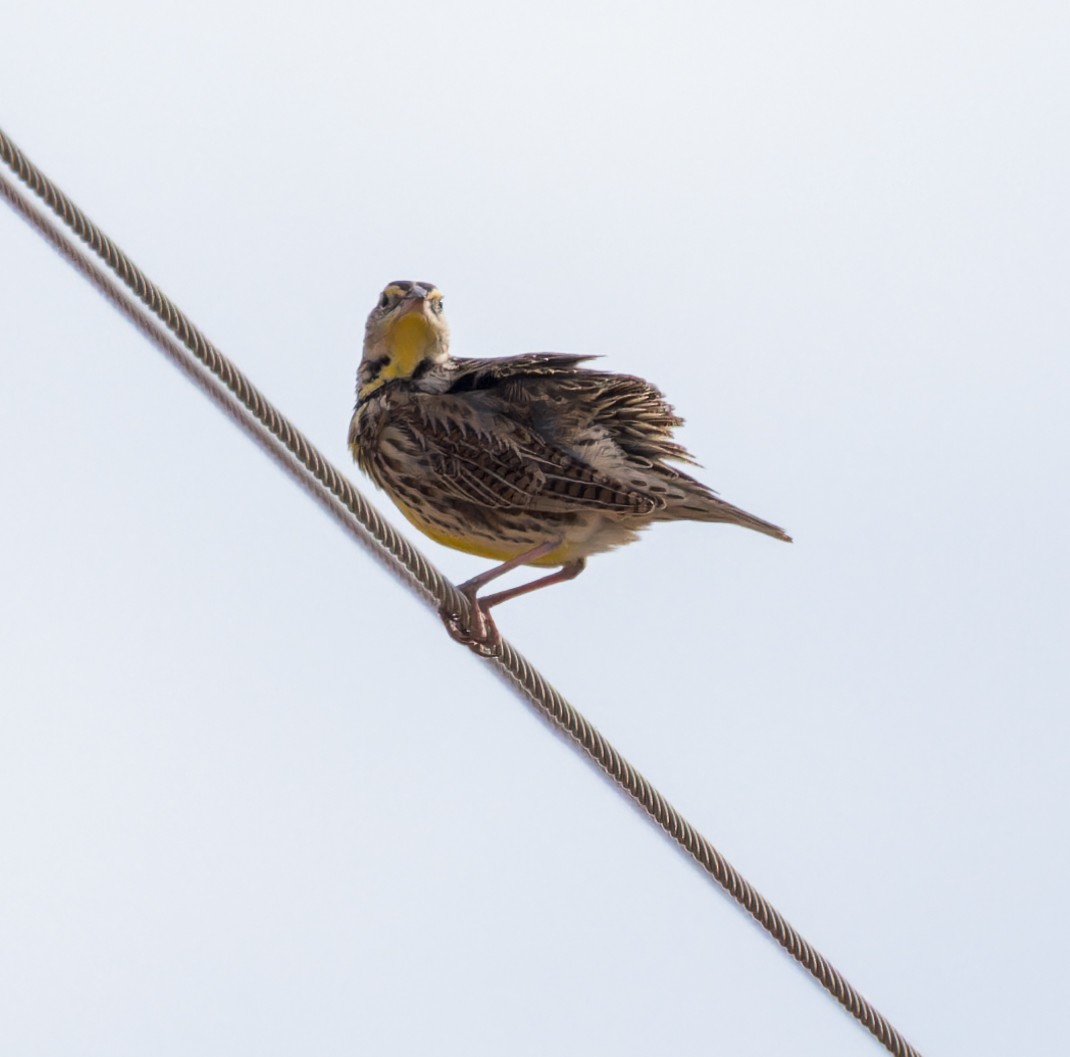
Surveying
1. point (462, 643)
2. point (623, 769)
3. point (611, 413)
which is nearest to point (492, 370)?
point (611, 413)

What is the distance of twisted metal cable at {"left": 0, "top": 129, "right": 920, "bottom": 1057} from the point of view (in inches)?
347

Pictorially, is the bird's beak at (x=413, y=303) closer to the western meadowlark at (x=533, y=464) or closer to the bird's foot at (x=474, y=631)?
the western meadowlark at (x=533, y=464)

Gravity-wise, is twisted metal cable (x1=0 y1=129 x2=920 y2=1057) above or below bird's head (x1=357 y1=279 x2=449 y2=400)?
below

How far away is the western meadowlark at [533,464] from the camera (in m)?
12.2

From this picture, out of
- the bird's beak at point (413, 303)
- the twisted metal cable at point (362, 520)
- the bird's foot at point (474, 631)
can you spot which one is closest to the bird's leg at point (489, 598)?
the bird's foot at point (474, 631)

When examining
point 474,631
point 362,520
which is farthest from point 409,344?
point 362,520

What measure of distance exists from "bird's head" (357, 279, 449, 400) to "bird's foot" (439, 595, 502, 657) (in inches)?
88.0

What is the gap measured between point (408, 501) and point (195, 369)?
3550 millimetres

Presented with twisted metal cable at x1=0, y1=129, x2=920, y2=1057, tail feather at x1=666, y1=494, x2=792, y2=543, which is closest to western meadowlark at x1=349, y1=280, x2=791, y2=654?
tail feather at x1=666, y1=494, x2=792, y2=543

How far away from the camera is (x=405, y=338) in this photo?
44.4 ft

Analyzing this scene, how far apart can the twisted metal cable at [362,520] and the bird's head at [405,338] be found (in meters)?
3.19

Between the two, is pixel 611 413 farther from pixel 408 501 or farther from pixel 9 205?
pixel 9 205

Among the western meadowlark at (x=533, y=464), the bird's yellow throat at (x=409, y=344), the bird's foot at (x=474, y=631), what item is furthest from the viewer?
the bird's yellow throat at (x=409, y=344)

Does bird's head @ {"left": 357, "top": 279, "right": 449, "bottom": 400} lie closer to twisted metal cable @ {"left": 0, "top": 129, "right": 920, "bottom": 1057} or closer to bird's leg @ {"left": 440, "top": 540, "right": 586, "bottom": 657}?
bird's leg @ {"left": 440, "top": 540, "right": 586, "bottom": 657}
